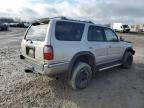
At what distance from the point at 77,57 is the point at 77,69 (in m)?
0.35

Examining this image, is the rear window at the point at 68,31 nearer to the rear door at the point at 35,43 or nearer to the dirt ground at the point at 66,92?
the rear door at the point at 35,43

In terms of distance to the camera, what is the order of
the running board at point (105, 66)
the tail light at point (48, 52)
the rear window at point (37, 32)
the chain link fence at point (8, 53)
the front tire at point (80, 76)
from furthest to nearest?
the chain link fence at point (8, 53)
the running board at point (105, 66)
the front tire at point (80, 76)
the rear window at point (37, 32)
the tail light at point (48, 52)

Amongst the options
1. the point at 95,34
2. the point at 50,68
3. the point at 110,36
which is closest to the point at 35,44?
the point at 50,68

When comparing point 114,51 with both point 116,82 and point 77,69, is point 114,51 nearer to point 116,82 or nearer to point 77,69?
point 116,82

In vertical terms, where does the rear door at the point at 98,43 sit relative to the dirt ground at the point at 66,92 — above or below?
above

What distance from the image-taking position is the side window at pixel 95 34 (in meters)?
4.96

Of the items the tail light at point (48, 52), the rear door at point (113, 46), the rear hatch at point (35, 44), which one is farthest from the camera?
the rear door at point (113, 46)

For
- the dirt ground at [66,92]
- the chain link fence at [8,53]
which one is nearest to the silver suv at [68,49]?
the dirt ground at [66,92]

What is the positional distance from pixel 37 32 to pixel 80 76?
1.73 metres

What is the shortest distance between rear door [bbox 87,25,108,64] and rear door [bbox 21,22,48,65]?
1.39 meters

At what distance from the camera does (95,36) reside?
517cm

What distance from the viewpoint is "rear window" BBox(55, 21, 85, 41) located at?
415cm

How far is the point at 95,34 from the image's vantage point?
5.19 meters

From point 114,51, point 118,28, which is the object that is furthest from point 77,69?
point 118,28
